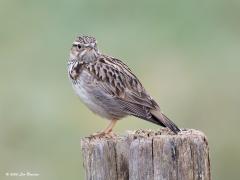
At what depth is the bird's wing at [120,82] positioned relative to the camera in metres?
11.6

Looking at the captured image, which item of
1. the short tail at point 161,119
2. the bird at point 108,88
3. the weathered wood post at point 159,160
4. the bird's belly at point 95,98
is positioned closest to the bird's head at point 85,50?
the bird at point 108,88

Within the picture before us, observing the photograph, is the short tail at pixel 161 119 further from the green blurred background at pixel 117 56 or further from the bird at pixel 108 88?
the green blurred background at pixel 117 56

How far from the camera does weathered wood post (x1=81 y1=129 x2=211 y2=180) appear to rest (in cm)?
894

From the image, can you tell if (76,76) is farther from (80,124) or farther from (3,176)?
(80,124)

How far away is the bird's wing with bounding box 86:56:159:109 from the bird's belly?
3.6 inches

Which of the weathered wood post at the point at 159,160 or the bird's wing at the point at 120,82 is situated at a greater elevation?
the bird's wing at the point at 120,82

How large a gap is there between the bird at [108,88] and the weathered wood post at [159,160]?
6.34 ft

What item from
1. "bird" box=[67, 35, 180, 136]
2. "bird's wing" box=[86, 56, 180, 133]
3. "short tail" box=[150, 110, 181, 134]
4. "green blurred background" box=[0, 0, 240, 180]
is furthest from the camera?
"green blurred background" box=[0, 0, 240, 180]

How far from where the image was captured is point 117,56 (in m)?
18.7

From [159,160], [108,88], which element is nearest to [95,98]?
[108,88]

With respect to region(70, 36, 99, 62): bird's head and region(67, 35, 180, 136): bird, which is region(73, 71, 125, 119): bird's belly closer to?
region(67, 35, 180, 136): bird

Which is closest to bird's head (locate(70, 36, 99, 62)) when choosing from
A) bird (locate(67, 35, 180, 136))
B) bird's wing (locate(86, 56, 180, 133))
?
bird (locate(67, 35, 180, 136))

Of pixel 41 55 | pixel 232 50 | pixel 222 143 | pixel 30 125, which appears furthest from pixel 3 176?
pixel 232 50

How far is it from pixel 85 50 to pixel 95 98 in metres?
0.65
